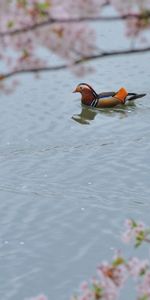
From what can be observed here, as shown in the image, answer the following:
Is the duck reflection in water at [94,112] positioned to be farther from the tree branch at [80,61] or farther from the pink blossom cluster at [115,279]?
the tree branch at [80,61]

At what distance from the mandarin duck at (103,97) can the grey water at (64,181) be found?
224 mm

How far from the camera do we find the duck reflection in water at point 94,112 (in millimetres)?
15727

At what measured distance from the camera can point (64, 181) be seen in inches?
474

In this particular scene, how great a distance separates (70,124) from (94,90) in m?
2.53

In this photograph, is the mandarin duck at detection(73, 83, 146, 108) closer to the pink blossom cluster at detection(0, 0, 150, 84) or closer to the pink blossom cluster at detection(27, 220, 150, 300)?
the pink blossom cluster at detection(27, 220, 150, 300)

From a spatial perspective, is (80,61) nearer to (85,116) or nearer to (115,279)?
(115,279)

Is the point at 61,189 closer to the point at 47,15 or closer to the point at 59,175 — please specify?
the point at 59,175

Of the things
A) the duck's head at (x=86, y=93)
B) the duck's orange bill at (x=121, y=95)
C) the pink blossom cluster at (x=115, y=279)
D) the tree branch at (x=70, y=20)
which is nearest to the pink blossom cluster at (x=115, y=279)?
the pink blossom cluster at (x=115, y=279)

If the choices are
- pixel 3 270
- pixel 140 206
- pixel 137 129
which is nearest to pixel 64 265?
pixel 3 270

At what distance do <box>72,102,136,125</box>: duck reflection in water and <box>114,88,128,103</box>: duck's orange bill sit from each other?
262mm

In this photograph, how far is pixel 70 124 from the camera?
1516 cm

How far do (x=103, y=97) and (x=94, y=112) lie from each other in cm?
47

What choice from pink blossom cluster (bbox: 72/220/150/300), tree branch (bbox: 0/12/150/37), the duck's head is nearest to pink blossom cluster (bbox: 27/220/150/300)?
pink blossom cluster (bbox: 72/220/150/300)

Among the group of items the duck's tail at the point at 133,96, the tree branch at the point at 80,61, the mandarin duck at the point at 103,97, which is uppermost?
the tree branch at the point at 80,61
